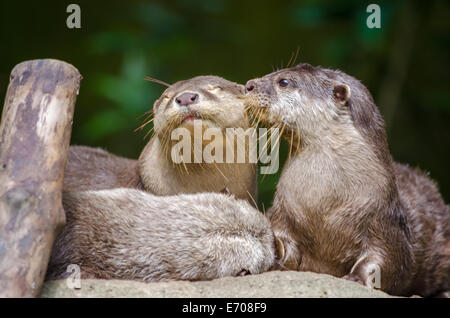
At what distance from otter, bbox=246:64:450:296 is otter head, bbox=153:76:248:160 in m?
0.31

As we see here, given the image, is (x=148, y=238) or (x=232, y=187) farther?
(x=232, y=187)

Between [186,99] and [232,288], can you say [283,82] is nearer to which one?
[186,99]

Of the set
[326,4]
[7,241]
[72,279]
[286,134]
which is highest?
[326,4]

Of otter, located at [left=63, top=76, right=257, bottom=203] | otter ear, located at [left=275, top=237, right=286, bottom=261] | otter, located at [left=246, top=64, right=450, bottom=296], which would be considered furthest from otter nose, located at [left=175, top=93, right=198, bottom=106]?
otter ear, located at [left=275, top=237, right=286, bottom=261]

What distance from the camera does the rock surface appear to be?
2.56 m

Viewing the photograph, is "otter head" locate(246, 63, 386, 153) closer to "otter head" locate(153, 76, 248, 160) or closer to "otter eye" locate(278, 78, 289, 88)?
"otter eye" locate(278, 78, 289, 88)

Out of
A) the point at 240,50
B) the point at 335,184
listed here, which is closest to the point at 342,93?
the point at 335,184

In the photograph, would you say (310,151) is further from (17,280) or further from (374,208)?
(17,280)

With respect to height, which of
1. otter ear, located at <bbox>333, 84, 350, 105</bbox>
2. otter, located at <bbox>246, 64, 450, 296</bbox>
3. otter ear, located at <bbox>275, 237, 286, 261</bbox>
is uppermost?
otter ear, located at <bbox>333, 84, 350, 105</bbox>

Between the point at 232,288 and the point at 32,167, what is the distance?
927 mm

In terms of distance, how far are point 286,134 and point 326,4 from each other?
9.48 ft

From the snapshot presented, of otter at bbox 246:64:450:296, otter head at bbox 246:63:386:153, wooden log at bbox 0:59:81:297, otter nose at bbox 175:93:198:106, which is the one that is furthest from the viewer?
→ otter nose at bbox 175:93:198:106

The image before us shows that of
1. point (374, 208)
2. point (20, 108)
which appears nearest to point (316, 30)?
point (374, 208)
